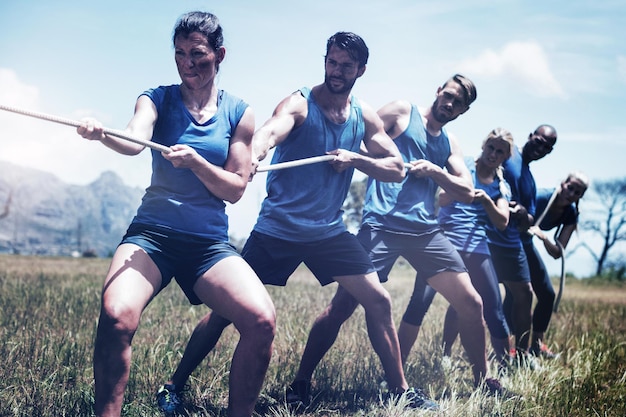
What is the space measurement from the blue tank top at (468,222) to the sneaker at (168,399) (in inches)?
101

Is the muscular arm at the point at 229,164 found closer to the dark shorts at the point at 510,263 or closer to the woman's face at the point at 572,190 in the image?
the dark shorts at the point at 510,263

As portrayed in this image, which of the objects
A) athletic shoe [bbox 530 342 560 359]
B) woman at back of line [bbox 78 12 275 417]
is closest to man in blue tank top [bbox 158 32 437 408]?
woman at back of line [bbox 78 12 275 417]

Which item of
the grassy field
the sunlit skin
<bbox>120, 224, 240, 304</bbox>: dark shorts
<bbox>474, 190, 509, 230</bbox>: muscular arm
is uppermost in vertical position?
the sunlit skin

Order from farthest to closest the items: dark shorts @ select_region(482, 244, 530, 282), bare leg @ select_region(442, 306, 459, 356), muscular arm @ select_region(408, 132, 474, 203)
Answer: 1. bare leg @ select_region(442, 306, 459, 356)
2. dark shorts @ select_region(482, 244, 530, 282)
3. muscular arm @ select_region(408, 132, 474, 203)

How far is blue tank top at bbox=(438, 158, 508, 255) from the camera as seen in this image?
5.60 meters

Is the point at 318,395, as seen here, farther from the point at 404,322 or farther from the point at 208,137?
the point at 208,137

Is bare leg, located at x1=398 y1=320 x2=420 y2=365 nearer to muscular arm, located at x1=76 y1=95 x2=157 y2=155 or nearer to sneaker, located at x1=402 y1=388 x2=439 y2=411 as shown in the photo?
sneaker, located at x1=402 y1=388 x2=439 y2=411

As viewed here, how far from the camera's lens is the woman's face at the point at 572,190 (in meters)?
6.62

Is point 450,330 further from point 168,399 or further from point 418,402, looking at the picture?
point 168,399

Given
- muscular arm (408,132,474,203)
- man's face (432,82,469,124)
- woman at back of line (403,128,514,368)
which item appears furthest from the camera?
woman at back of line (403,128,514,368)

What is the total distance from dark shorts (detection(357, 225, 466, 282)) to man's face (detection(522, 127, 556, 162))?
187 cm

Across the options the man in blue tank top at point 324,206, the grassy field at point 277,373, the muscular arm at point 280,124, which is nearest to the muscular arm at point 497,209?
the grassy field at point 277,373

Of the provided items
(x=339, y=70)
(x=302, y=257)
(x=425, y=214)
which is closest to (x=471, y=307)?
(x=425, y=214)

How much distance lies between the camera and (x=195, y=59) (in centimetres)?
340
